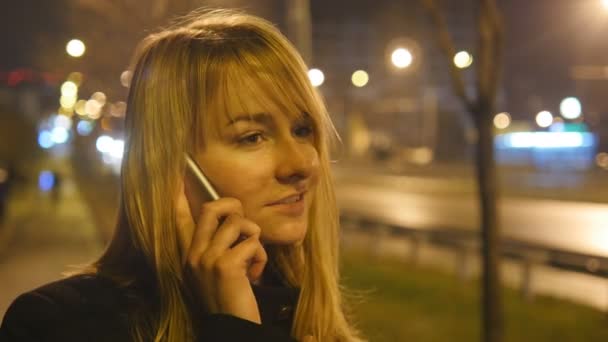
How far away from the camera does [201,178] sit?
1555mm

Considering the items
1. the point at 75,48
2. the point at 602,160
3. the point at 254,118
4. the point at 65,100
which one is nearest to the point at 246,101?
the point at 254,118

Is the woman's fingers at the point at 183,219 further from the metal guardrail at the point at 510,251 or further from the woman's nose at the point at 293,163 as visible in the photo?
the metal guardrail at the point at 510,251

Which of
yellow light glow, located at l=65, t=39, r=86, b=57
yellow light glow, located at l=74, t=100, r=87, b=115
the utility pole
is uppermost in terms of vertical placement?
the utility pole

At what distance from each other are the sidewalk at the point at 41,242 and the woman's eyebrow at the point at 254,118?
67.4 inches

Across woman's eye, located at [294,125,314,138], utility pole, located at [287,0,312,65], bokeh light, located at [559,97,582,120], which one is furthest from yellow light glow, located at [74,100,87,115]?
bokeh light, located at [559,97,582,120]

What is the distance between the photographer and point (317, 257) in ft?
6.29

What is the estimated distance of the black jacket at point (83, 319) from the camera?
1390 mm

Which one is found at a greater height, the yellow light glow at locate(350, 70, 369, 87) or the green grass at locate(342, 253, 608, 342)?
the yellow light glow at locate(350, 70, 369, 87)

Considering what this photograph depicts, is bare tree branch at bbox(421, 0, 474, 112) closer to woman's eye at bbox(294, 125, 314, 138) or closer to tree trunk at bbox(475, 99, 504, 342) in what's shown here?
tree trunk at bbox(475, 99, 504, 342)

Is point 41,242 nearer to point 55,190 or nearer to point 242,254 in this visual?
point 55,190

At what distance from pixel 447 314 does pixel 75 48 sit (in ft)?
14.3

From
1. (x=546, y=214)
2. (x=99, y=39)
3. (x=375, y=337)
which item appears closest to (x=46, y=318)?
(x=375, y=337)

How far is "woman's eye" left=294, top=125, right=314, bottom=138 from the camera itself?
5.75 ft

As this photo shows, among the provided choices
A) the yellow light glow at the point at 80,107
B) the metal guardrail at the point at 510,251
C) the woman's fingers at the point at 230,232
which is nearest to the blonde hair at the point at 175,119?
the woman's fingers at the point at 230,232
